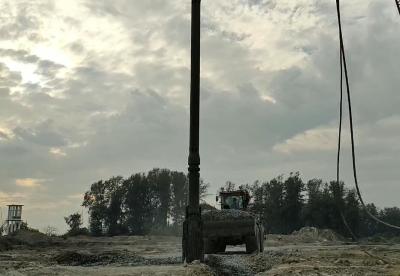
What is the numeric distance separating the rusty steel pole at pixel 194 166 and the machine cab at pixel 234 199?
1023 centimetres

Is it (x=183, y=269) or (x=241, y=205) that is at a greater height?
(x=241, y=205)

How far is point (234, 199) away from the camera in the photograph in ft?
83.6

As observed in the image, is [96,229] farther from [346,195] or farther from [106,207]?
[346,195]

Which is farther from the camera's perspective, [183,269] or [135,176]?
[135,176]

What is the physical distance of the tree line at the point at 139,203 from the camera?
94.4 meters

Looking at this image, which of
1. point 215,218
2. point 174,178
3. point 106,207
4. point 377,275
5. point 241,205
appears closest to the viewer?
point 377,275

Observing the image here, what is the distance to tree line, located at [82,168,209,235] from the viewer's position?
3716 inches

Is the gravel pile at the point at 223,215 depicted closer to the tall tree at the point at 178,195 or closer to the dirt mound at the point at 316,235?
the dirt mound at the point at 316,235

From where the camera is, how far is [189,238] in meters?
14.8

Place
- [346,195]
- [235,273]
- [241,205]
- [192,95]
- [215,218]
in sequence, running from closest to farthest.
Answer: [235,273] < [192,95] < [215,218] < [241,205] < [346,195]

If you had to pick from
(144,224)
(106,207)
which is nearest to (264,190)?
(144,224)

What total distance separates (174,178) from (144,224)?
12.3 meters

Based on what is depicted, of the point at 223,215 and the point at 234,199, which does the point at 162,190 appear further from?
the point at 223,215

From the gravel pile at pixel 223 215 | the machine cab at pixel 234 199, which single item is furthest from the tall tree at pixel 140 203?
the gravel pile at pixel 223 215
